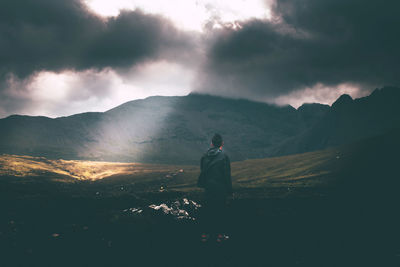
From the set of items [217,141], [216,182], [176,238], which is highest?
[217,141]

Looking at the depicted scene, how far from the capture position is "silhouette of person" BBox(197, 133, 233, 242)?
15680 millimetres

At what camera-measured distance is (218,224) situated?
53.4 feet

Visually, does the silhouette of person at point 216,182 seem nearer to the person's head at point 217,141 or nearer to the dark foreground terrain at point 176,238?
the person's head at point 217,141

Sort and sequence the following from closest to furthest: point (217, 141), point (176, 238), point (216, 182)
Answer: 1. point (176, 238)
2. point (216, 182)
3. point (217, 141)

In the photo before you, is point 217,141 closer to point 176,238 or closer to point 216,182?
point 216,182

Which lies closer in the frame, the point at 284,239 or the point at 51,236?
the point at 51,236

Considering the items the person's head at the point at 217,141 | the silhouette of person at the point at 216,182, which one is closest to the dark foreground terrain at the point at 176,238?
the silhouette of person at the point at 216,182

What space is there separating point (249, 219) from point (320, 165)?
481 feet

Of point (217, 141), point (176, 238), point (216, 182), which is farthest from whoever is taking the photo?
point (217, 141)

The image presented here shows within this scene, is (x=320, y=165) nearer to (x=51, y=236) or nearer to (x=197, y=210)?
(x=197, y=210)

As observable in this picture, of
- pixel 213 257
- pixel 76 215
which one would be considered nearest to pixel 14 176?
pixel 76 215

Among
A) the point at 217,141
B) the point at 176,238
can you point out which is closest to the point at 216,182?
the point at 217,141

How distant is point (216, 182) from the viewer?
15.7 m

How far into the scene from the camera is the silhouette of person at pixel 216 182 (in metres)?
15.7
